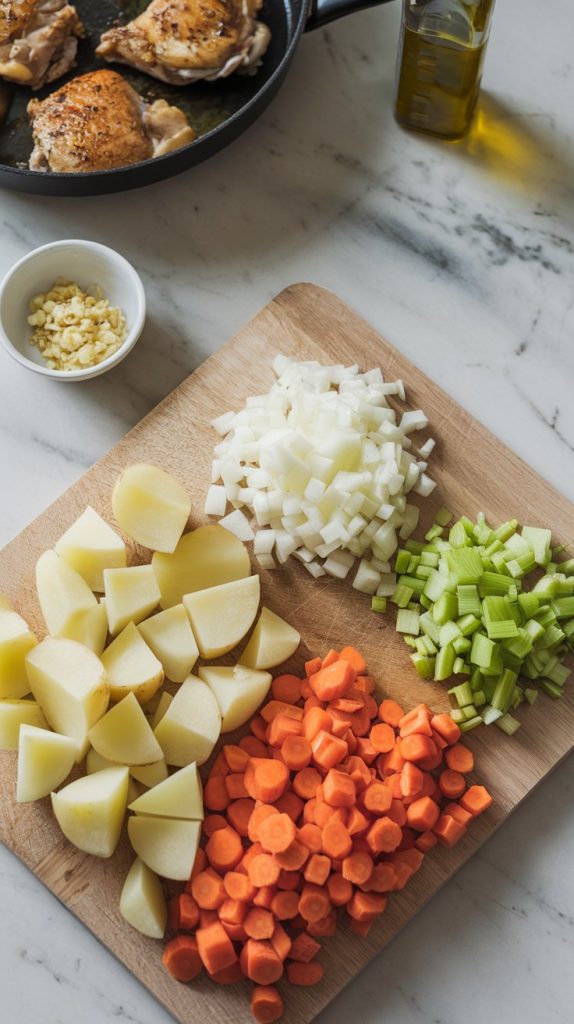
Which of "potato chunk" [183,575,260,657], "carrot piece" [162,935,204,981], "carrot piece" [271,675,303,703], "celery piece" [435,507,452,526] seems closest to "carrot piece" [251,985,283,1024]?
"carrot piece" [162,935,204,981]

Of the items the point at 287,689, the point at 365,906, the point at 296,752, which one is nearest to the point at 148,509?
the point at 287,689

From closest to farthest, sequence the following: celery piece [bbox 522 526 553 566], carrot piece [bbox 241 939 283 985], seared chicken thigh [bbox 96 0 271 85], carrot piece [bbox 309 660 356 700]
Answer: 1. carrot piece [bbox 241 939 283 985]
2. carrot piece [bbox 309 660 356 700]
3. celery piece [bbox 522 526 553 566]
4. seared chicken thigh [bbox 96 0 271 85]

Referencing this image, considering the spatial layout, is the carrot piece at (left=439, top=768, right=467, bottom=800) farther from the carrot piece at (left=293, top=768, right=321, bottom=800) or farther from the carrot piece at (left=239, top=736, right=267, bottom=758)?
the carrot piece at (left=239, top=736, right=267, bottom=758)

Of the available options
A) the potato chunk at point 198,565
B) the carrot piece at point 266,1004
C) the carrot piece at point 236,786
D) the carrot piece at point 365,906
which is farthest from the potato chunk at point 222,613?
the carrot piece at point 266,1004

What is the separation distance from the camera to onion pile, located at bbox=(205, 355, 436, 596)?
225 centimetres

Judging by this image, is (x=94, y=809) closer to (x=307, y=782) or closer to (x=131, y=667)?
(x=131, y=667)

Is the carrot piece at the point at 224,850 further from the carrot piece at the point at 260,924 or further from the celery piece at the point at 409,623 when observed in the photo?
the celery piece at the point at 409,623

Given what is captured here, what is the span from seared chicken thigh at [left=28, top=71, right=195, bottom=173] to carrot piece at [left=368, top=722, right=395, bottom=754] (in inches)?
52.4

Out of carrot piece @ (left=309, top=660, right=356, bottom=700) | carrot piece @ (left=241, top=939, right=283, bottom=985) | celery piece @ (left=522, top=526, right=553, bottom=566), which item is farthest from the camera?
celery piece @ (left=522, top=526, right=553, bottom=566)

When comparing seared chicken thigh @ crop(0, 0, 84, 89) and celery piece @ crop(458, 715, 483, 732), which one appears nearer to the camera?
celery piece @ crop(458, 715, 483, 732)

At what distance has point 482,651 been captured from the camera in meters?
2.21

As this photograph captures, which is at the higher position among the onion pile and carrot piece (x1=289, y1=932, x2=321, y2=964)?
the onion pile

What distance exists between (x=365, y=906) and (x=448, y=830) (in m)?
0.22

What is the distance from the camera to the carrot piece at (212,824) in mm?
2162
